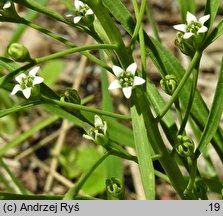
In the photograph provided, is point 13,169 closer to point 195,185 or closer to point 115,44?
point 195,185

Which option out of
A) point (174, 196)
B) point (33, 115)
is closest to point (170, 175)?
point (174, 196)

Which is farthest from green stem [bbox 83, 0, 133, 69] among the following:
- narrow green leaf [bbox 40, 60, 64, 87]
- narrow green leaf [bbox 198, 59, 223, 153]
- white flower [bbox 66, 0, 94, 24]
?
narrow green leaf [bbox 40, 60, 64, 87]

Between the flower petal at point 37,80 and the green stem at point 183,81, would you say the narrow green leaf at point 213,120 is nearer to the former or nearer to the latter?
the green stem at point 183,81

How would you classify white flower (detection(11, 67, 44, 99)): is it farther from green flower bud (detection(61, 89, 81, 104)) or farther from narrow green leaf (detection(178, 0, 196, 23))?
narrow green leaf (detection(178, 0, 196, 23))

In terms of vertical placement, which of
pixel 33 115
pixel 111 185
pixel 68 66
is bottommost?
pixel 111 185

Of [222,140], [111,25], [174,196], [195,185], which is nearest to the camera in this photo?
[111,25]

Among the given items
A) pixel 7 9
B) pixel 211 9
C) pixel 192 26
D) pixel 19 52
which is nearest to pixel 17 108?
pixel 19 52
